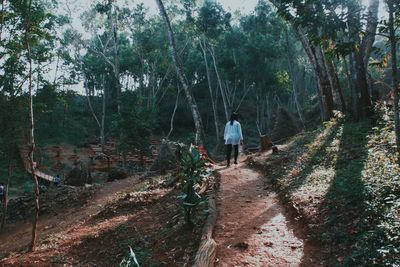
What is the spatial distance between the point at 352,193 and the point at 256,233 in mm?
1678

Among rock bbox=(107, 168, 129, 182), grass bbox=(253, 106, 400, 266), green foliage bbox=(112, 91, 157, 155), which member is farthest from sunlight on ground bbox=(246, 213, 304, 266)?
green foliage bbox=(112, 91, 157, 155)

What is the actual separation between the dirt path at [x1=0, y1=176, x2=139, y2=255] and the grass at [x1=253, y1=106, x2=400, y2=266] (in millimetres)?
6360

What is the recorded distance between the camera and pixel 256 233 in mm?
5730

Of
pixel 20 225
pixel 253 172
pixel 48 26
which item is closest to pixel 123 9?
pixel 48 26

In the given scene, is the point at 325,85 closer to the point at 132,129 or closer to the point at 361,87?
the point at 361,87

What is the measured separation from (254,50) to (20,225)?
21.6m

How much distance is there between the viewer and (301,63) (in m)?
41.7

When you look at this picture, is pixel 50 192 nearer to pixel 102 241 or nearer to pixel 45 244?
pixel 45 244

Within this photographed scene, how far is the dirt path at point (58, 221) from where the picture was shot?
1139 centimetres

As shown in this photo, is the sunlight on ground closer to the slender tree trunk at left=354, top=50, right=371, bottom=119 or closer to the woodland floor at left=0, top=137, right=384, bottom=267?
the woodland floor at left=0, top=137, right=384, bottom=267

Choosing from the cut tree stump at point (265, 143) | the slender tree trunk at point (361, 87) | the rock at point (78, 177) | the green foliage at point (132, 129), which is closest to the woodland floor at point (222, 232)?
the slender tree trunk at point (361, 87)

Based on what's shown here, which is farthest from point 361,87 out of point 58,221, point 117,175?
point 117,175

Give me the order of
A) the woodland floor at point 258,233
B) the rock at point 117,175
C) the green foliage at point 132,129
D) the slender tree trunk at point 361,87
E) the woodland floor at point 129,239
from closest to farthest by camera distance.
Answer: the woodland floor at point 258,233 < the woodland floor at point 129,239 < the slender tree trunk at point 361,87 < the rock at point 117,175 < the green foliage at point 132,129

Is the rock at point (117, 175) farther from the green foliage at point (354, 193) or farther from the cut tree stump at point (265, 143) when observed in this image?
the green foliage at point (354, 193)
